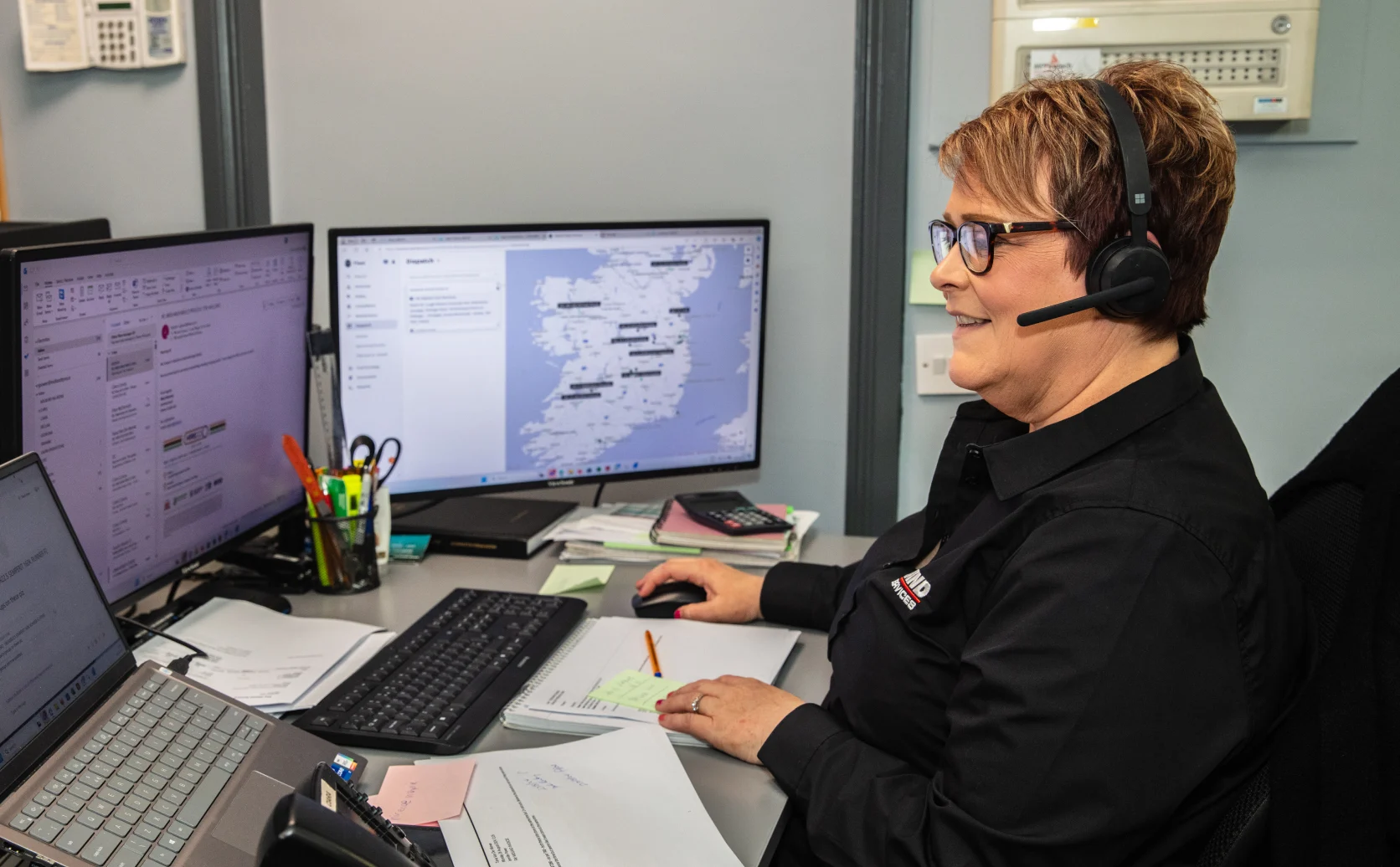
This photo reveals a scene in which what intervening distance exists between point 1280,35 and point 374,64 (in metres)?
1.53

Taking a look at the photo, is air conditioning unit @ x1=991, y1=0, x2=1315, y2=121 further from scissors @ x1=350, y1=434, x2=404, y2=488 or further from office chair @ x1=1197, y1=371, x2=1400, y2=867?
scissors @ x1=350, y1=434, x2=404, y2=488

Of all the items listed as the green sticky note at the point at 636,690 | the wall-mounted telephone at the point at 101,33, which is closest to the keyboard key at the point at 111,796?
the green sticky note at the point at 636,690

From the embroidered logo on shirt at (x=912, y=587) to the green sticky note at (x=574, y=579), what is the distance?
607 mm

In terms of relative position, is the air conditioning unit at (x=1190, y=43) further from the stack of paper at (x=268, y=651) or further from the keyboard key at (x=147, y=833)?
the keyboard key at (x=147, y=833)


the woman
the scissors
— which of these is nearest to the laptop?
the woman

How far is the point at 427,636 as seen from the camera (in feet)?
4.55

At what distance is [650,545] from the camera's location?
1765 mm

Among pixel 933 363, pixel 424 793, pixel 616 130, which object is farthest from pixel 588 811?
pixel 616 130

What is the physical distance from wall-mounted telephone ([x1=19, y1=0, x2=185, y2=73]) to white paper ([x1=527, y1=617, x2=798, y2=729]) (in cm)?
148

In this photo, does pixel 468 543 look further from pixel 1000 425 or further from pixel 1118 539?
pixel 1118 539

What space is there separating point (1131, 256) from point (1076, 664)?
1.16 ft

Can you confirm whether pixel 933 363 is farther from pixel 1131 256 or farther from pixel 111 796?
pixel 111 796

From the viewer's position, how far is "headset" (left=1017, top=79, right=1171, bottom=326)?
996mm

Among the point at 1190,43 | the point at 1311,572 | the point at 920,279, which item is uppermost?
the point at 1190,43
